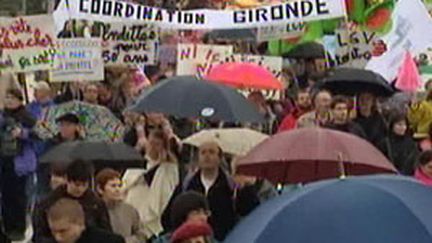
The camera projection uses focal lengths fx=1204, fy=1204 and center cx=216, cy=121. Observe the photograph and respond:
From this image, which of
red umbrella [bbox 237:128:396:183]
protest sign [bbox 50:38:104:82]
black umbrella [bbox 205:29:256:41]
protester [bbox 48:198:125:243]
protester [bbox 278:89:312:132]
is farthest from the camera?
black umbrella [bbox 205:29:256:41]

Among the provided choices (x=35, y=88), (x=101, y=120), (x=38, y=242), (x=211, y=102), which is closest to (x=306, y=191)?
(x=38, y=242)

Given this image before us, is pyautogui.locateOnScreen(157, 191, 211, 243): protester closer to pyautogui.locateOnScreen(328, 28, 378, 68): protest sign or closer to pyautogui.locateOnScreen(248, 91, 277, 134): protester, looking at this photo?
pyautogui.locateOnScreen(248, 91, 277, 134): protester

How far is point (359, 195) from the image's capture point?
4906mm

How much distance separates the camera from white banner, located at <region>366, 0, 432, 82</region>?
12969mm

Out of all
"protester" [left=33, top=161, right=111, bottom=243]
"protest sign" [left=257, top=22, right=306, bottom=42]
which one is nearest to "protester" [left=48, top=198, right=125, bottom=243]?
"protester" [left=33, top=161, right=111, bottom=243]

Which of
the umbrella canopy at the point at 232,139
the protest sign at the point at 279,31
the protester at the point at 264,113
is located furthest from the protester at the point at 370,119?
the protest sign at the point at 279,31

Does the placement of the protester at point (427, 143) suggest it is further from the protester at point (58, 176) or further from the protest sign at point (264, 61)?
the protester at point (58, 176)

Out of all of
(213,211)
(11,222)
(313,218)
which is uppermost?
(313,218)

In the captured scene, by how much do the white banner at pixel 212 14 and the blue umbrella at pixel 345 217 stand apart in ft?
24.0

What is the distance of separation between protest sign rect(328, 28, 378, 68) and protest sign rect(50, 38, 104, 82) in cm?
276

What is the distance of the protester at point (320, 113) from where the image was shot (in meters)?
11.5

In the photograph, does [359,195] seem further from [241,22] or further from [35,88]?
[35,88]

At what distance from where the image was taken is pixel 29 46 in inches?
518

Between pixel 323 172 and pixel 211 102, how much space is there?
2310 mm
